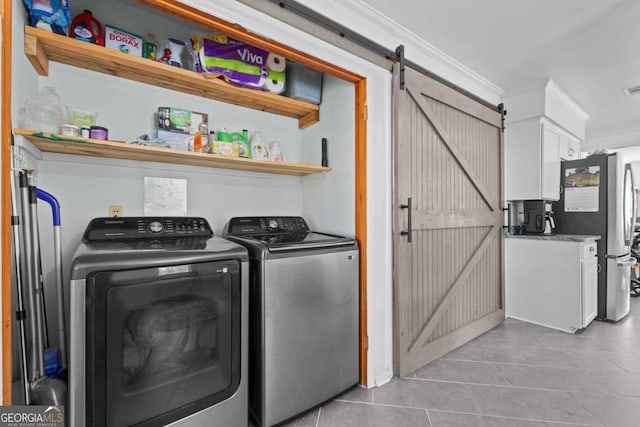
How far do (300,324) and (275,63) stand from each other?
1689 millimetres

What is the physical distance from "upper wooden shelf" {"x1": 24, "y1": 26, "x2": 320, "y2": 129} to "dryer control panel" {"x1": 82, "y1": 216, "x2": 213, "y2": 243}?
0.84 meters

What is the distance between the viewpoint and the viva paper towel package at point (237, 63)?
1.69 meters

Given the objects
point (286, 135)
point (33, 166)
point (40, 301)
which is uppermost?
point (286, 135)

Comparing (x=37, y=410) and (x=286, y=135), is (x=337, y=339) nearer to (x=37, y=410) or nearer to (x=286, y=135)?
(x=37, y=410)

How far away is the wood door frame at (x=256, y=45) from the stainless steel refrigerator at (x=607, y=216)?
3.06m

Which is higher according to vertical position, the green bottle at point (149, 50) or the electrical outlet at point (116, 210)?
the green bottle at point (149, 50)

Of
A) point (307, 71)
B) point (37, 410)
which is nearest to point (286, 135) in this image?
point (307, 71)

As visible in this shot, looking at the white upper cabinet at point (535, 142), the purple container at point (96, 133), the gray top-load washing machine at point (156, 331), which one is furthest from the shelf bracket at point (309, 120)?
the white upper cabinet at point (535, 142)

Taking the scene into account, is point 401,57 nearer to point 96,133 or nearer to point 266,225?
point 266,225

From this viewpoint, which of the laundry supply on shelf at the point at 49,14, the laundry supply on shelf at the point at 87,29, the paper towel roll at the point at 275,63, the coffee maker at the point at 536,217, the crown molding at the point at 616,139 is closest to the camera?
the laundry supply on shelf at the point at 49,14

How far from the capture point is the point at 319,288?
1.70m

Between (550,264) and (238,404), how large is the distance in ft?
10.7

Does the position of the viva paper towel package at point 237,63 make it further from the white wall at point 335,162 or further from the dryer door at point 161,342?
the dryer door at point 161,342

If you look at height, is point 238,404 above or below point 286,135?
below
